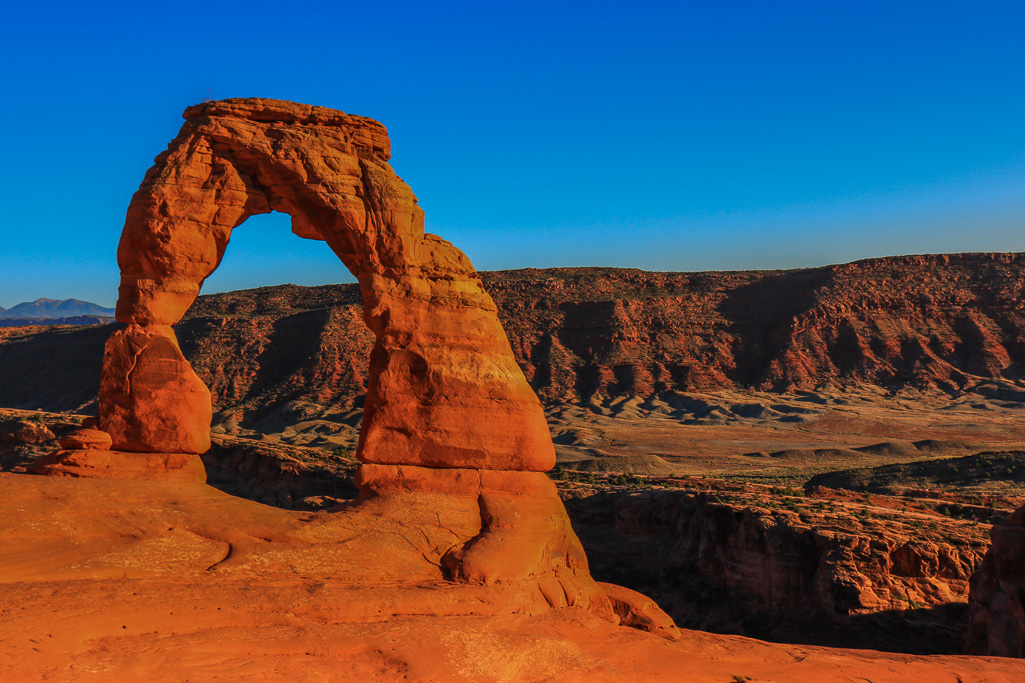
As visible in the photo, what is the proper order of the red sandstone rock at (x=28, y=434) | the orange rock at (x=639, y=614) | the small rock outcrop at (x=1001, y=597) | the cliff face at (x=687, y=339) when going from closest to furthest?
the orange rock at (x=639, y=614), the small rock outcrop at (x=1001, y=597), the red sandstone rock at (x=28, y=434), the cliff face at (x=687, y=339)

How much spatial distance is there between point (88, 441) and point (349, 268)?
589cm

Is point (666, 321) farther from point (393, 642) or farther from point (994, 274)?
point (393, 642)

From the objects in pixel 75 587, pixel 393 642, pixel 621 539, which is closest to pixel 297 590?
pixel 393 642

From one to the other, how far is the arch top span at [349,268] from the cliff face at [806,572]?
990cm

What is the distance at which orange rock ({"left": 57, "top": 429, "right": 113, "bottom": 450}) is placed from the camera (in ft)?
46.1

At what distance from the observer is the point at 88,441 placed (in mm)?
14047

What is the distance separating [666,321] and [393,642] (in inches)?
3149

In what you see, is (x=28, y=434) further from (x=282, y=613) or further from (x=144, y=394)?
(x=282, y=613)

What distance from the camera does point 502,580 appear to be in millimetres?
12555

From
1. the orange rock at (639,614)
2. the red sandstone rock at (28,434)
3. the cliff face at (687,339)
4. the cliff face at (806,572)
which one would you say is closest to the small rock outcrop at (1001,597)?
the cliff face at (806,572)

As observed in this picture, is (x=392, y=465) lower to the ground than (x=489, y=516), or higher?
higher

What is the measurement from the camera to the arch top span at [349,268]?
1430cm

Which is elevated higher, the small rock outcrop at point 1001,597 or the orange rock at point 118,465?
the orange rock at point 118,465

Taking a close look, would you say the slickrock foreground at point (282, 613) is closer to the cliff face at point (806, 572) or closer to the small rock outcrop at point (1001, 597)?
the small rock outcrop at point (1001, 597)
